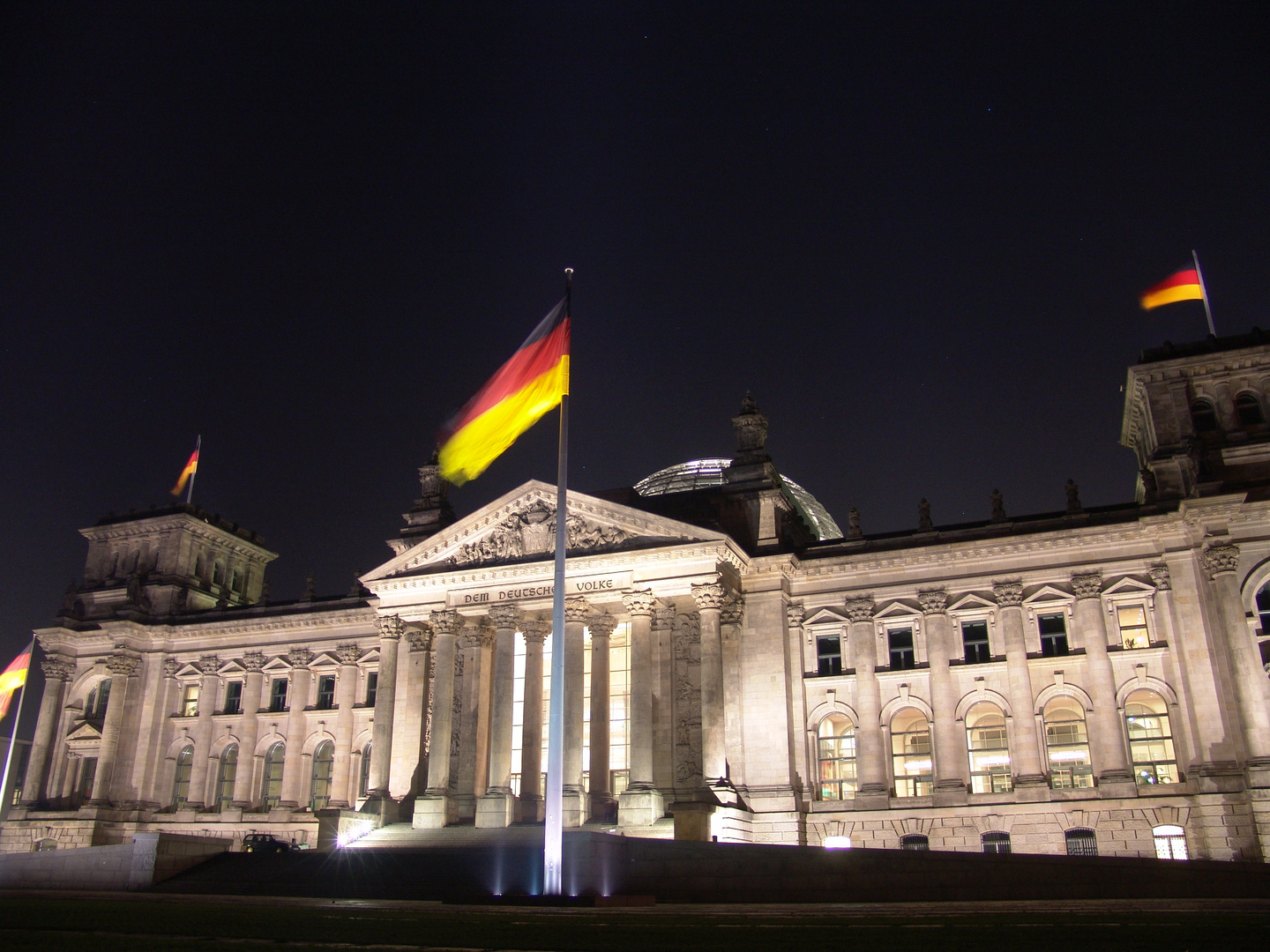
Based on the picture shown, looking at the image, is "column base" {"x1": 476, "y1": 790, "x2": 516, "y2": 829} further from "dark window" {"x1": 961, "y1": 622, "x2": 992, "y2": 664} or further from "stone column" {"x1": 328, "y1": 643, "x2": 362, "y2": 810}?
"dark window" {"x1": 961, "y1": 622, "x2": 992, "y2": 664}

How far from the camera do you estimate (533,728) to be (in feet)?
158

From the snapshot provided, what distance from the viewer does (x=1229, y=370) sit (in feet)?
160

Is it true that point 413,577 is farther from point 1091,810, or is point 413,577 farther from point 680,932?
point 680,932

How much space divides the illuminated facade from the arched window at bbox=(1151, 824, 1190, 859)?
94 millimetres

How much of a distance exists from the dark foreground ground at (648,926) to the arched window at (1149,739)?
806 inches

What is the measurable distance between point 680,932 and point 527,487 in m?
34.8

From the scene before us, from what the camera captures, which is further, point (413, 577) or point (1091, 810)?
point (413, 577)

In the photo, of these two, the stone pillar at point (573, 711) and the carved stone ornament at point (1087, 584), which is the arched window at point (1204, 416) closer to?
the carved stone ornament at point (1087, 584)

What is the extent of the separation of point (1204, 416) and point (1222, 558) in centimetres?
824

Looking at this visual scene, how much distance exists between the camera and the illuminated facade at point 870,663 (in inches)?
1721

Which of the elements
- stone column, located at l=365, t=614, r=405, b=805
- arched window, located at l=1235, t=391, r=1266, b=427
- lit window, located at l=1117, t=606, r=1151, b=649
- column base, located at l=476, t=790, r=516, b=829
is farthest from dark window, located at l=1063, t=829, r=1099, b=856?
stone column, located at l=365, t=614, r=405, b=805

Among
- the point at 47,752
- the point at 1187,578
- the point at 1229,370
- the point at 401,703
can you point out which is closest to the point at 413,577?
the point at 401,703

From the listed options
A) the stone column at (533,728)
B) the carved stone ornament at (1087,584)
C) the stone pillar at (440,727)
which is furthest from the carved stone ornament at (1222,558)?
the stone pillar at (440,727)

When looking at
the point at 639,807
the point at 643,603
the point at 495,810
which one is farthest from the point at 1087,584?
the point at 495,810
